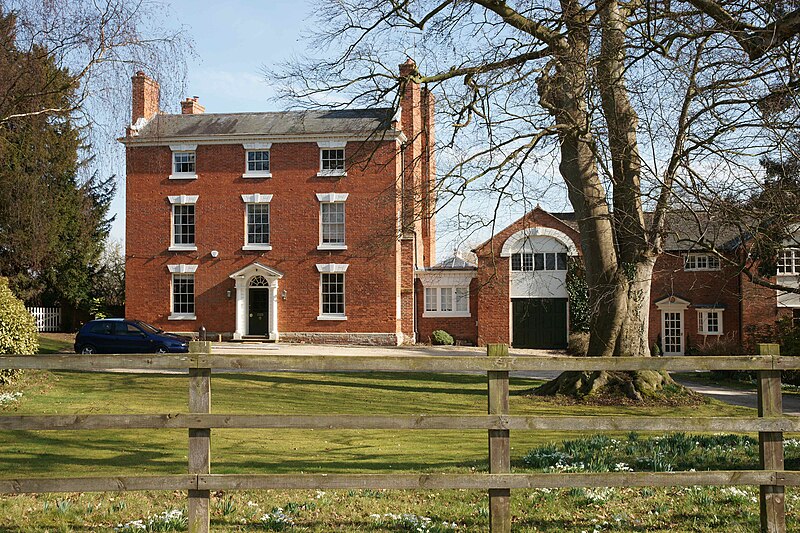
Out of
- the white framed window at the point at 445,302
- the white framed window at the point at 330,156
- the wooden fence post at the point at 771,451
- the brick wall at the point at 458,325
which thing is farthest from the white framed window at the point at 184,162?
the wooden fence post at the point at 771,451

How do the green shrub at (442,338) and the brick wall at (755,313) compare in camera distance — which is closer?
the brick wall at (755,313)

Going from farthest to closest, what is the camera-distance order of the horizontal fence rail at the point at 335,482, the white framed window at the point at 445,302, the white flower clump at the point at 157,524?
the white framed window at the point at 445,302
the white flower clump at the point at 157,524
the horizontal fence rail at the point at 335,482

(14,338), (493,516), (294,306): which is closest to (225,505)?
(493,516)

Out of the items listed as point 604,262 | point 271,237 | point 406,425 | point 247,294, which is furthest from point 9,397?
point 271,237

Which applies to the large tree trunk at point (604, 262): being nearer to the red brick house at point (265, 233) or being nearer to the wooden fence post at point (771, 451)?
the wooden fence post at point (771, 451)

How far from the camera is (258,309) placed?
3697cm

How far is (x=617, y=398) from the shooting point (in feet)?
60.7

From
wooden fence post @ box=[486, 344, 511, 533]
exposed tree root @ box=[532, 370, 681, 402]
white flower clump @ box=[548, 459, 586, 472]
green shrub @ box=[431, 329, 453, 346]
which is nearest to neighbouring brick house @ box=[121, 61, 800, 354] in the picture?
green shrub @ box=[431, 329, 453, 346]

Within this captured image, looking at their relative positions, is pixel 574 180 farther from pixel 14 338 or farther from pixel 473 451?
pixel 14 338

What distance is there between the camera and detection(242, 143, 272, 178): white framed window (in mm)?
37075

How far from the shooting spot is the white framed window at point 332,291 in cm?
3647

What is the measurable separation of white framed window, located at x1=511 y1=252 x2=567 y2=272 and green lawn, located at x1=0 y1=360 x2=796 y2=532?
1868 cm

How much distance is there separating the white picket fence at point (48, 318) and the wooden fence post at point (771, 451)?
3880 cm

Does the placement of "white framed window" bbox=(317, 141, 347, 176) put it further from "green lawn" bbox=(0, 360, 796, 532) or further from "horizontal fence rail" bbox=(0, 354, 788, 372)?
"horizontal fence rail" bbox=(0, 354, 788, 372)
